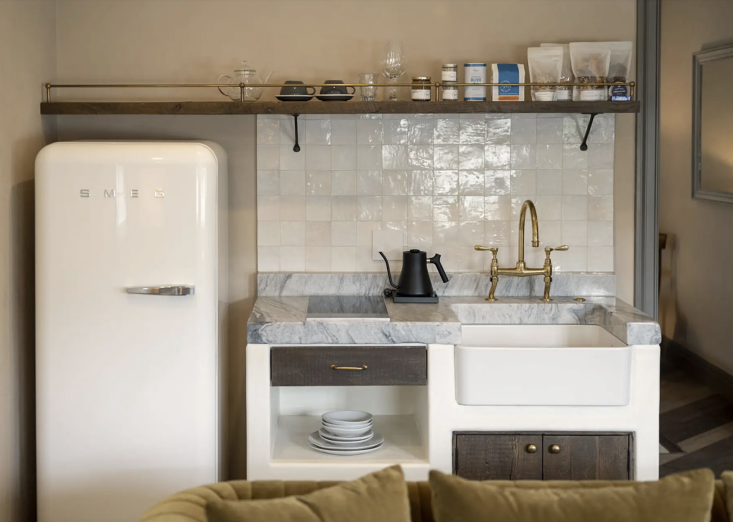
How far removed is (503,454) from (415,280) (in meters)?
0.71

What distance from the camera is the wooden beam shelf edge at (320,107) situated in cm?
280

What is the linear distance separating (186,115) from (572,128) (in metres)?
1.48

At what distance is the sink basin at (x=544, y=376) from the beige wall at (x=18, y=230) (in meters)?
1.50

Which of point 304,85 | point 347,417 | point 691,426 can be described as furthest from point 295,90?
point 691,426

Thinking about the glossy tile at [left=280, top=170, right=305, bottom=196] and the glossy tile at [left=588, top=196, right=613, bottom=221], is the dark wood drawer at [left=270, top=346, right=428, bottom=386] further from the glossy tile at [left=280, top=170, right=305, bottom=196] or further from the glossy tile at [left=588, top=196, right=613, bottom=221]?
the glossy tile at [left=588, top=196, right=613, bottom=221]

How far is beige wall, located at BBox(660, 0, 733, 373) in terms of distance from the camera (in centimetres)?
369

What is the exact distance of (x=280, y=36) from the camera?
121 inches

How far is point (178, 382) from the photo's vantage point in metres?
2.64

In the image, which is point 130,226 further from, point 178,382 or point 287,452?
point 287,452

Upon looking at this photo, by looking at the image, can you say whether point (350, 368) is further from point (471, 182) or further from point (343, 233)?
point (471, 182)

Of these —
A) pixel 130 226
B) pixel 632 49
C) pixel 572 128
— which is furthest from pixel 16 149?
pixel 632 49

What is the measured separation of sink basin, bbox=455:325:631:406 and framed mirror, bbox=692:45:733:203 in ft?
5.03

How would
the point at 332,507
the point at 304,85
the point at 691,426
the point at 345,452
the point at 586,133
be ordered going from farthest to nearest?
the point at 691,426
the point at 586,133
the point at 304,85
the point at 345,452
the point at 332,507

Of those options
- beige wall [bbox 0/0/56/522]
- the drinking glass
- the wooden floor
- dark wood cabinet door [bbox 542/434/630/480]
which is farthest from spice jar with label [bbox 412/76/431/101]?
the wooden floor
